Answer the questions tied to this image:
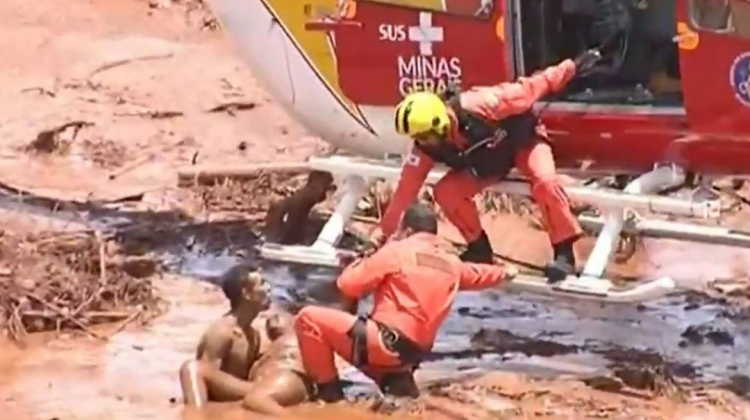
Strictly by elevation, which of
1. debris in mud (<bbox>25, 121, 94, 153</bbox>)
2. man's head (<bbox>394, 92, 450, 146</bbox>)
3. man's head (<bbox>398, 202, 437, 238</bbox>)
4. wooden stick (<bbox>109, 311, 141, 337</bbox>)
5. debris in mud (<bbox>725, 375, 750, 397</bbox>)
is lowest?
debris in mud (<bbox>725, 375, 750, 397</bbox>)

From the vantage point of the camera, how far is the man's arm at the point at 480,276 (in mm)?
8422

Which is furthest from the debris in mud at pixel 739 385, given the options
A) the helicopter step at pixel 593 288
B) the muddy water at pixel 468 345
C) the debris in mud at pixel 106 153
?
the debris in mud at pixel 106 153

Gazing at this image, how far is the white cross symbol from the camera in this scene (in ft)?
32.3

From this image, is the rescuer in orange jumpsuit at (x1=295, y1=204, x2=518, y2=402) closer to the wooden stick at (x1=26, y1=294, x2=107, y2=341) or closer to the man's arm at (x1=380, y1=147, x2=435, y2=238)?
the man's arm at (x1=380, y1=147, x2=435, y2=238)

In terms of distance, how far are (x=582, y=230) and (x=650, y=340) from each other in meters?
0.68

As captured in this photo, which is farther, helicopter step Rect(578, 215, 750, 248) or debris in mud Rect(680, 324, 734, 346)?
debris in mud Rect(680, 324, 734, 346)

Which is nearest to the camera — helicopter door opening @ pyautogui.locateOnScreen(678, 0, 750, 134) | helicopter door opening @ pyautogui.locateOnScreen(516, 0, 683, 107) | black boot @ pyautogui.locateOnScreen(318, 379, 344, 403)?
black boot @ pyautogui.locateOnScreen(318, 379, 344, 403)

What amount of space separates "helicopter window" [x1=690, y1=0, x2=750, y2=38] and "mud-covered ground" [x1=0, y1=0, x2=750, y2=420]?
5.42ft

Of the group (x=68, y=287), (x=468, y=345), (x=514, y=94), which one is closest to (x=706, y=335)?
(x=468, y=345)

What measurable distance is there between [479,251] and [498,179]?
39cm

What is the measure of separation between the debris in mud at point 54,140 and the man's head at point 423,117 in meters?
5.27

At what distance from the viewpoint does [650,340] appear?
31.9 ft

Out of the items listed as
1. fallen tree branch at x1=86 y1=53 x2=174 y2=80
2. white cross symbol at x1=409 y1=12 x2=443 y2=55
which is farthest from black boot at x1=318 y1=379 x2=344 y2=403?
fallen tree branch at x1=86 y1=53 x2=174 y2=80

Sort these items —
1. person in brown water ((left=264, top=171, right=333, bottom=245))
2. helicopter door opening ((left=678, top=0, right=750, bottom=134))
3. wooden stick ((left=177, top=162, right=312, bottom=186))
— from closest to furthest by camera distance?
helicopter door opening ((left=678, top=0, right=750, bottom=134))
person in brown water ((left=264, top=171, right=333, bottom=245))
wooden stick ((left=177, top=162, right=312, bottom=186))
